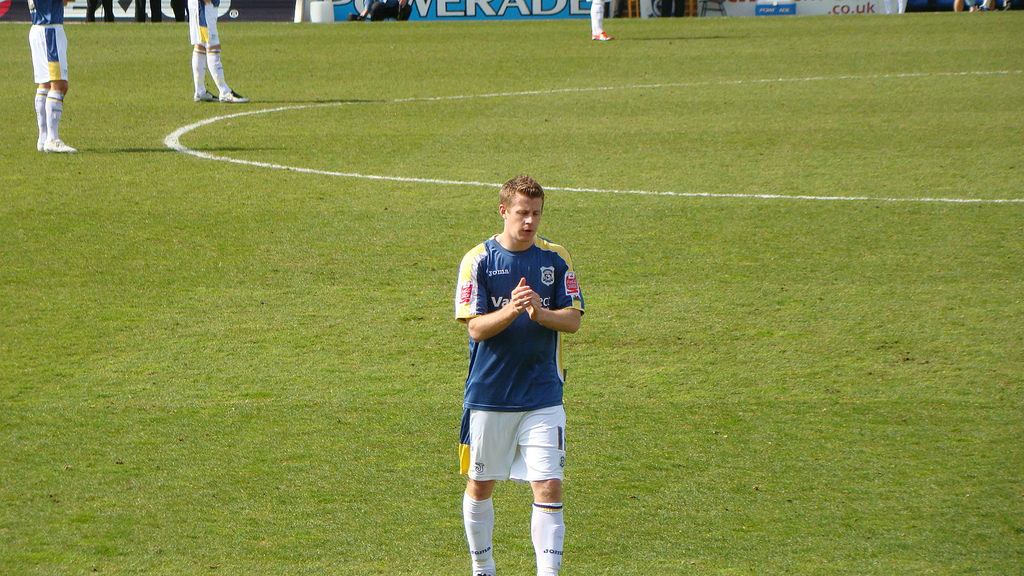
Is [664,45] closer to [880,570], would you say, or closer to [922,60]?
[922,60]

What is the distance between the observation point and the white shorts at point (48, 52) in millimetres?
12910

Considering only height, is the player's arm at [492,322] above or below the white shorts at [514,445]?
above

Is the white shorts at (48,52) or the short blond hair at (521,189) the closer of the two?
the short blond hair at (521,189)

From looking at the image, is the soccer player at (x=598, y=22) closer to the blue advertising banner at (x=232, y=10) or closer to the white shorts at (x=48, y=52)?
the blue advertising banner at (x=232, y=10)

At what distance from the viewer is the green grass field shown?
5215 mm

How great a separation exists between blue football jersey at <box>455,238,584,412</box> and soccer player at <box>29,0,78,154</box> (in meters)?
9.90

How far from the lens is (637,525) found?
5238mm

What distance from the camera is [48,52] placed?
13000 mm

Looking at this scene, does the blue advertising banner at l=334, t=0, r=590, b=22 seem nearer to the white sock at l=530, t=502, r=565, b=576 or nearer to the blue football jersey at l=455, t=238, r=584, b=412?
the blue football jersey at l=455, t=238, r=584, b=412

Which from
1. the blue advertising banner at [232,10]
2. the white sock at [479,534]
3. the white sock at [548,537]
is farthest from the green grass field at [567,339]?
the blue advertising banner at [232,10]

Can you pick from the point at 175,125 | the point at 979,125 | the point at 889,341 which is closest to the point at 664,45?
the point at 979,125

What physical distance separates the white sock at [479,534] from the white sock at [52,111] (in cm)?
1026

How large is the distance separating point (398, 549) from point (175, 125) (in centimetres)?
1184

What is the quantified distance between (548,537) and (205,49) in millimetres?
14506
